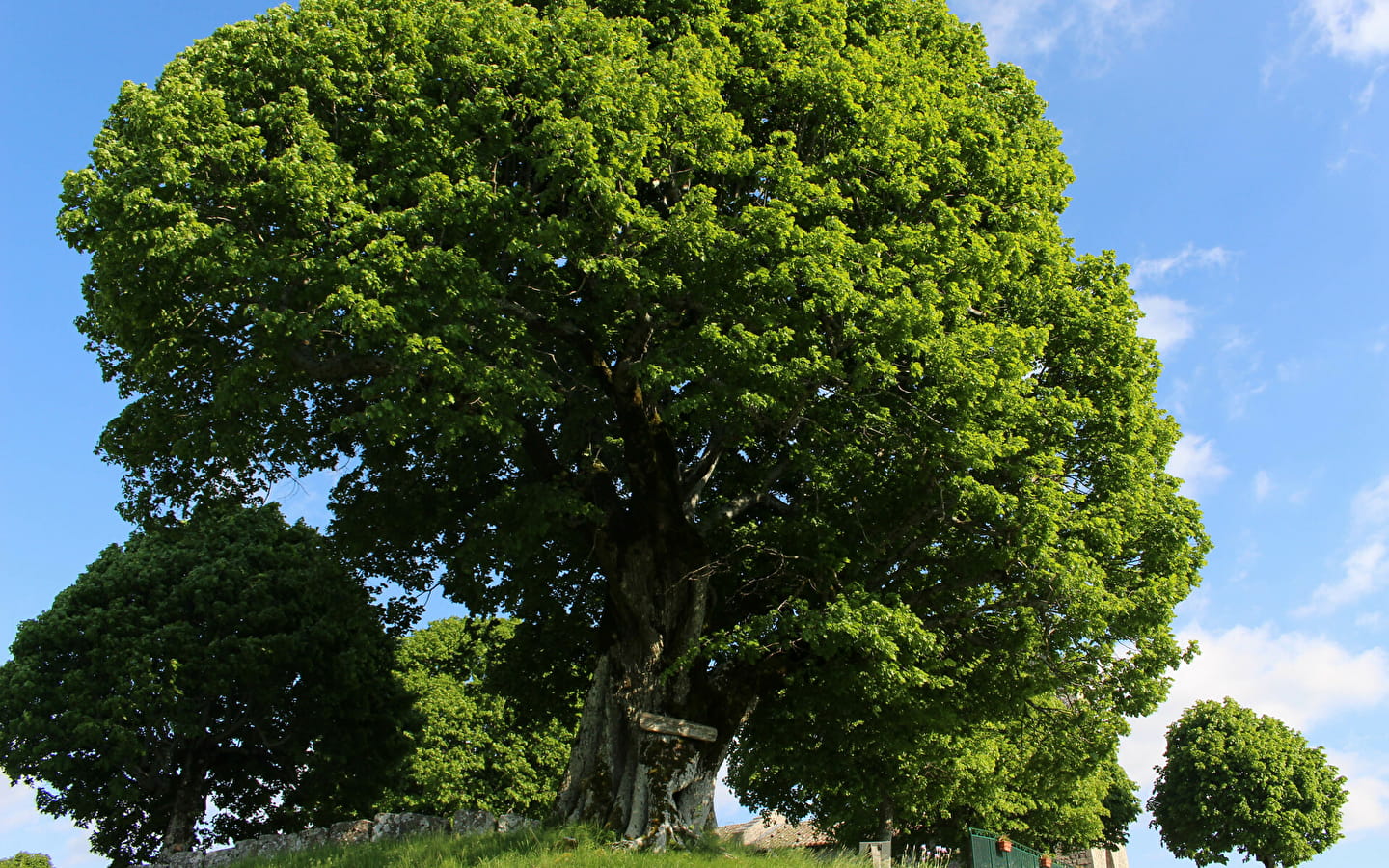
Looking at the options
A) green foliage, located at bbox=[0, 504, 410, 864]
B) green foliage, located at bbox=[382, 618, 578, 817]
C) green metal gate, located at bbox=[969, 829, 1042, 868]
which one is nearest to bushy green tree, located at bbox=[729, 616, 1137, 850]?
green metal gate, located at bbox=[969, 829, 1042, 868]

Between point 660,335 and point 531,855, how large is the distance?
774 centimetres

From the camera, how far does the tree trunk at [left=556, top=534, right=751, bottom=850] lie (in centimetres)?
1492

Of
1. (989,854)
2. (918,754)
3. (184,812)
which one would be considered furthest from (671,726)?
(184,812)

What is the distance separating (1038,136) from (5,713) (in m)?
30.8

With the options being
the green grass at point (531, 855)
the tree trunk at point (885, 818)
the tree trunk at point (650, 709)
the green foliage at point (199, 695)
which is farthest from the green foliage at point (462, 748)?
the green grass at point (531, 855)

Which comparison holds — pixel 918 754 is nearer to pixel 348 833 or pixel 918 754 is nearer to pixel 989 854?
pixel 989 854

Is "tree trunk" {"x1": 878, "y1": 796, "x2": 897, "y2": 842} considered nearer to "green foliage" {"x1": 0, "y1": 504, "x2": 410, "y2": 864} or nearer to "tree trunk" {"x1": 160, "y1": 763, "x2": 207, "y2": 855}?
"green foliage" {"x1": 0, "y1": 504, "x2": 410, "y2": 864}

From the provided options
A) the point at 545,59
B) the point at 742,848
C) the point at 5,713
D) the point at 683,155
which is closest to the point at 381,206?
the point at 545,59

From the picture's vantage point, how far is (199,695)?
93.9 ft

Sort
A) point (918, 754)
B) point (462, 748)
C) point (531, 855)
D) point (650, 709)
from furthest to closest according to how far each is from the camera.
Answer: point (462, 748) → point (918, 754) → point (650, 709) → point (531, 855)

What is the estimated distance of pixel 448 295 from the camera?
1251 cm

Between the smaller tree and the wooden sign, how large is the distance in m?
40.5

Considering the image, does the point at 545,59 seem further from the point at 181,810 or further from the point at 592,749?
the point at 181,810

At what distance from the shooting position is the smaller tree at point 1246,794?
44.1 meters
